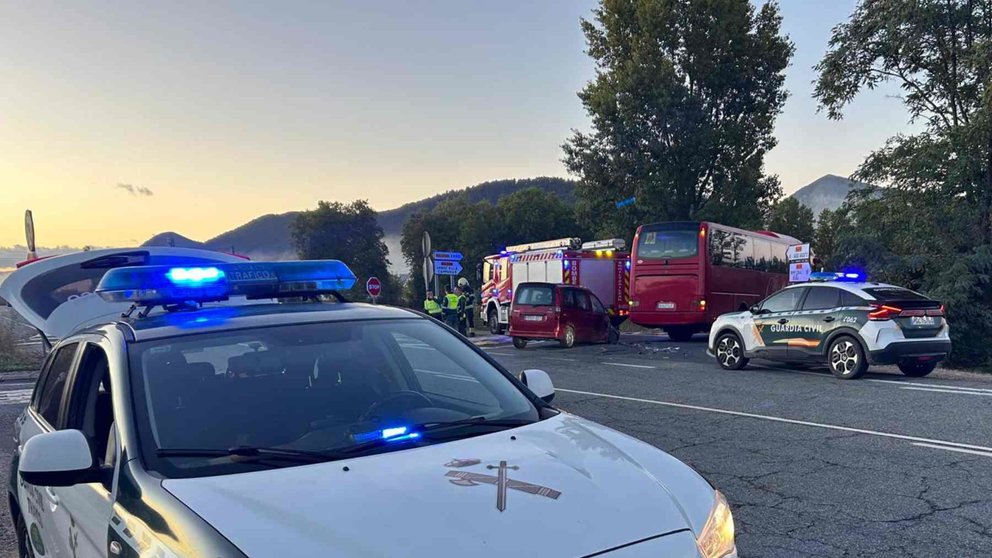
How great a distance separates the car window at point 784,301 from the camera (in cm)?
1270

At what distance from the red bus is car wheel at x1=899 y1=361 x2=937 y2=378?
26.2ft

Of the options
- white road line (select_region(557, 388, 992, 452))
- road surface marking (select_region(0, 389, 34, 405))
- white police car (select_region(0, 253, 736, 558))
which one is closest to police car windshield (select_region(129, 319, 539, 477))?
white police car (select_region(0, 253, 736, 558))

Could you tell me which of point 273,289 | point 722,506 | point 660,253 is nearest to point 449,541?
point 722,506

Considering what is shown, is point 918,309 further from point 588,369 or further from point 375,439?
point 375,439

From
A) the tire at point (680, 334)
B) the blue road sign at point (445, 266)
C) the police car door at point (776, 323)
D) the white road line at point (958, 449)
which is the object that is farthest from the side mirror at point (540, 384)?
the blue road sign at point (445, 266)

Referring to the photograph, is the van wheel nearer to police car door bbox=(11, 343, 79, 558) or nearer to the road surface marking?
the road surface marking

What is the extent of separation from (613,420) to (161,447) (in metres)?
6.51

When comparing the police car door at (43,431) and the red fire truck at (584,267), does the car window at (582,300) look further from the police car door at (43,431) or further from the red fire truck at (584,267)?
the police car door at (43,431)

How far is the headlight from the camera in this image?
6.99 feet

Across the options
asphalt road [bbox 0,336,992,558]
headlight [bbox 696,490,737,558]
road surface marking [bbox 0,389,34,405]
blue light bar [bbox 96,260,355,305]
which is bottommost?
road surface marking [bbox 0,389,34,405]

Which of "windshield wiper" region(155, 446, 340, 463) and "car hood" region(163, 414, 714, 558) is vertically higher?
"windshield wiper" region(155, 446, 340, 463)

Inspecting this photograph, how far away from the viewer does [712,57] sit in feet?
97.1

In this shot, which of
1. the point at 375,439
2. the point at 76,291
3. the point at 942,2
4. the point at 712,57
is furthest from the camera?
the point at 712,57

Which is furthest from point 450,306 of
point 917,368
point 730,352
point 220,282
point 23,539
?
point 220,282
